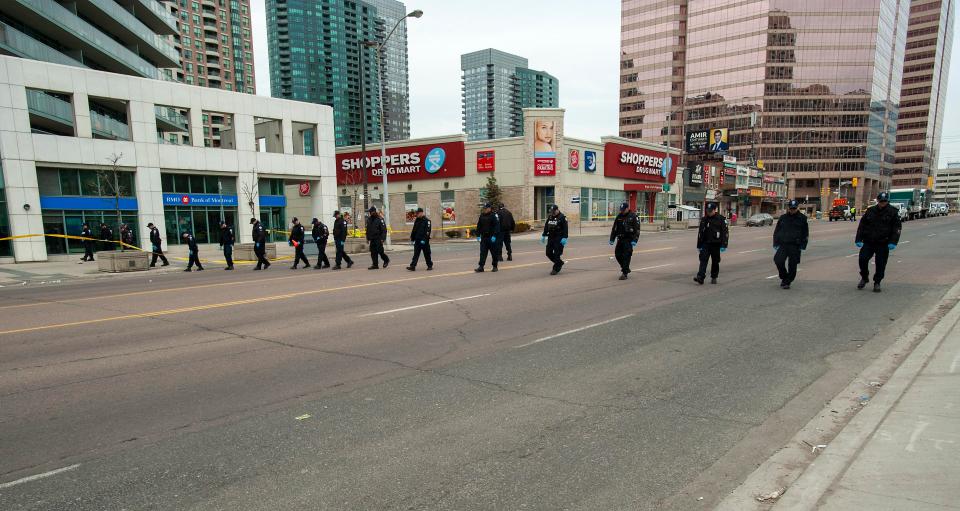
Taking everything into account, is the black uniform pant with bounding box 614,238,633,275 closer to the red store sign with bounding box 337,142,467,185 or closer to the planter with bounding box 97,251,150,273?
the planter with bounding box 97,251,150,273

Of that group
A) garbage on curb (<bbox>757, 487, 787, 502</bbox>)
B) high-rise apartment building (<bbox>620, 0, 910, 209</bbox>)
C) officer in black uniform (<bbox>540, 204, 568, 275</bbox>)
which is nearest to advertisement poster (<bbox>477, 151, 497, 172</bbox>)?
officer in black uniform (<bbox>540, 204, 568, 275</bbox>)

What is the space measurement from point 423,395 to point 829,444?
10.5ft

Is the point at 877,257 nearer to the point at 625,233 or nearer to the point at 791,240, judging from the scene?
the point at 791,240

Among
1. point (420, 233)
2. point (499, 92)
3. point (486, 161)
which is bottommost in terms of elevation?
point (420, 233)

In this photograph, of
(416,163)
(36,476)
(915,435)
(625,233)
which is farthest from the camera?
(416,163)

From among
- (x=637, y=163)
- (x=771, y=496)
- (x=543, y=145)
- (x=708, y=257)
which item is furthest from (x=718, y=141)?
(x=771, y=496)

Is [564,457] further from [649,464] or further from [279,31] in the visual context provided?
[279,31]

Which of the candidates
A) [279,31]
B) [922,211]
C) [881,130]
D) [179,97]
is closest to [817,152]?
[881,130]

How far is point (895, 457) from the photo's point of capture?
3.22m

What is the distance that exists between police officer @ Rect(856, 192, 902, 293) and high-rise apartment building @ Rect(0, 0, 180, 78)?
39716mm

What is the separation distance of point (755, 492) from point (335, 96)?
5204 inches

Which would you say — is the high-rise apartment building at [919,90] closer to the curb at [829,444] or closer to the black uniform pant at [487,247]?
the black uniform pant at [487,247]

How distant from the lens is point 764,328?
7.29 m

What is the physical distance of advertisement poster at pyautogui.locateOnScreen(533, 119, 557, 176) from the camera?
39594 millimetres
